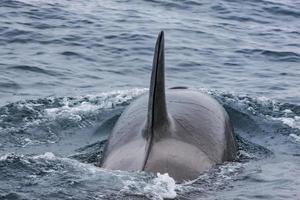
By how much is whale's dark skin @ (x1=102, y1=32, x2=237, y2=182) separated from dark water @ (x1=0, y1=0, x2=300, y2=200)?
228mm

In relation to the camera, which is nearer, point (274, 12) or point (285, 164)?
point (285, 164)

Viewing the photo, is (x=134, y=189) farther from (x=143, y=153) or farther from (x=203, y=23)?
(x=203, y=23)

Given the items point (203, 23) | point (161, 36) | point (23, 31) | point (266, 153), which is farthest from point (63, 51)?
point (161, 36)

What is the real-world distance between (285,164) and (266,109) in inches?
144

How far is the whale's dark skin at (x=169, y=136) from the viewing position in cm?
862

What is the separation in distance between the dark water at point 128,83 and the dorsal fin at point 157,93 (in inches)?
33.5

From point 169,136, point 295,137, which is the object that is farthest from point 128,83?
point 169,136

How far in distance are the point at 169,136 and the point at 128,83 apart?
7152mm

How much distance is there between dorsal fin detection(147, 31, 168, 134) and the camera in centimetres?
886

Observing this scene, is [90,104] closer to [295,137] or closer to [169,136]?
[295,137]

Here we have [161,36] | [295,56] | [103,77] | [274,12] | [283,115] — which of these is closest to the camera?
[161,36]

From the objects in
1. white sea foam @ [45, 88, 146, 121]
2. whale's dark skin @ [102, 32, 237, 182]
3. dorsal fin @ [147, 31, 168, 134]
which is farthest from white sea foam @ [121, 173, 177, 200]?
white sea foam @ [45, 88, 146, 121]

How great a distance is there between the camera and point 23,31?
20.2 meters

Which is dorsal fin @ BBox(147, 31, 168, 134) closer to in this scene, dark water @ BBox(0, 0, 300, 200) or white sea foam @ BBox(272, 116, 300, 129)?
dark water @ BBox(0, 0, 300, 200)
